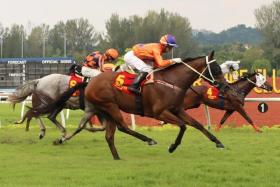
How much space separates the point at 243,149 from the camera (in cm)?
909

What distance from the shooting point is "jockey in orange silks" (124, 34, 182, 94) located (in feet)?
27.4

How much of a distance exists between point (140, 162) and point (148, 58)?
173 centimetres

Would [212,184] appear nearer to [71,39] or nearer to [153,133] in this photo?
[153,133]

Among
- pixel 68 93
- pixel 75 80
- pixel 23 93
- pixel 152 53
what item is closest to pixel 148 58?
pixel 152 53

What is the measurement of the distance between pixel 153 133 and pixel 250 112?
25.0 feet

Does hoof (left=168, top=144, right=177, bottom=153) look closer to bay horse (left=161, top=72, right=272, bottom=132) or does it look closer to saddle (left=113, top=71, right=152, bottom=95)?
saddle (left=113, top=71, right=152, bottom=95)

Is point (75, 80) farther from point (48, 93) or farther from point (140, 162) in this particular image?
point (140, 162)

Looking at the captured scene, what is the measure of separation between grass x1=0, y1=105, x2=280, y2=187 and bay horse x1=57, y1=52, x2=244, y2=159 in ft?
1.38

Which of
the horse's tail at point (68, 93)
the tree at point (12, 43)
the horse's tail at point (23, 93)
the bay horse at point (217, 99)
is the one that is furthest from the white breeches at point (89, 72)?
the tree at point (12, 43)

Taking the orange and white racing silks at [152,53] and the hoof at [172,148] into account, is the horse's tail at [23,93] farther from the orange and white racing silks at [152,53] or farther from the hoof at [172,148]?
the hoof at [172,148]

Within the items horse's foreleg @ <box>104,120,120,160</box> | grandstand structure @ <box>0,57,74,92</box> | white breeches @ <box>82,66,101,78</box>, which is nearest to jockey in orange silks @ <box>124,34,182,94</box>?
horse's foreleg @ <box>104,120,120,160</box>

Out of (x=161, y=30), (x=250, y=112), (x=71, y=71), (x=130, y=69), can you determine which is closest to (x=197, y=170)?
(x=130, y=69)

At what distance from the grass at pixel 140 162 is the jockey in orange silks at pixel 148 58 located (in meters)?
1.19

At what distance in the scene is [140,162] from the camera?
7.71 meters
